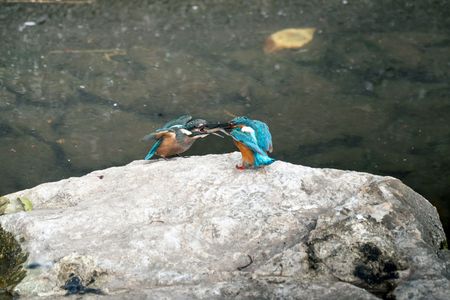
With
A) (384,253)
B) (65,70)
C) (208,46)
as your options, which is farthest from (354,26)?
(384,253)

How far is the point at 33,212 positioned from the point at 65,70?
3145 mm

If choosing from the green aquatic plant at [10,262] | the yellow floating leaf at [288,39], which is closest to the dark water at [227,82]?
the yellow floating leaf at [288,39]

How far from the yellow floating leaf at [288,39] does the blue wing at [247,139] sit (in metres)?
2.95

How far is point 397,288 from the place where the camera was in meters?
2.78

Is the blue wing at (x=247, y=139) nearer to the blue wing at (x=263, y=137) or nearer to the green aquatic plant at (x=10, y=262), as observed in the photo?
the blue wing at (x=263, y=137)

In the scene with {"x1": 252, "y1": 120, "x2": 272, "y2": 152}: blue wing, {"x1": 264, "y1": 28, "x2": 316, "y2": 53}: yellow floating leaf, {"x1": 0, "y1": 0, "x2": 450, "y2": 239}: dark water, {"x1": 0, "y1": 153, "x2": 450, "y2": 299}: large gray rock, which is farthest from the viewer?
{"x1": 264, "y1": 28, "x2": 316, "y2": 53}: yellow floating leaf

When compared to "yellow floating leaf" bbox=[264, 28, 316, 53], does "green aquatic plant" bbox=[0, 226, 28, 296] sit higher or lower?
higher

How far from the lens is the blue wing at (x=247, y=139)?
3.73 metres

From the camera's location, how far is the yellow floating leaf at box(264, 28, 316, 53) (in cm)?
673

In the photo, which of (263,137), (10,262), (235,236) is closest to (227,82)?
(263,137)

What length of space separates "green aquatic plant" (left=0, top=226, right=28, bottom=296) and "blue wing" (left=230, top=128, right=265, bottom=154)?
4.32 ft

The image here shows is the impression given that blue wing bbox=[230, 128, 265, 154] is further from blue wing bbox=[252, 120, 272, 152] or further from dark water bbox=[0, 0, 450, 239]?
dark water bbox=[0, 0, 450, 239]

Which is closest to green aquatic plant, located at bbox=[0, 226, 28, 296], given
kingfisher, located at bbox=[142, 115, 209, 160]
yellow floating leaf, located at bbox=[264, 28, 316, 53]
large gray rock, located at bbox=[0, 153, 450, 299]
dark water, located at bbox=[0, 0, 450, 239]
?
large gray rock, located at bbox=[0, 153, 450, 299]

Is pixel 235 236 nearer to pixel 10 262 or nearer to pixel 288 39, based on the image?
pixel 10 262
